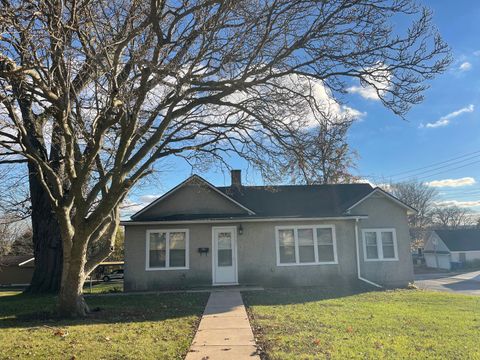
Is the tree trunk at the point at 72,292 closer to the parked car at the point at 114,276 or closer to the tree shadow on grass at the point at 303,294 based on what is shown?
the tree shadow on grass at the point at 303,294

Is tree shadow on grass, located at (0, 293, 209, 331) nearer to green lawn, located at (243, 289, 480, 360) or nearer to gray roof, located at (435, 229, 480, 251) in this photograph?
green lawn, located at (243, 289, 480, 360)

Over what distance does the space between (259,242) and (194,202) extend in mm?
3458

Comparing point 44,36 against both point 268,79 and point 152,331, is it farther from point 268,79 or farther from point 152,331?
point 152,331

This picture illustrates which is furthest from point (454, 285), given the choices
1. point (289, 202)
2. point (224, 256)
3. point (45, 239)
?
point (45, 239)

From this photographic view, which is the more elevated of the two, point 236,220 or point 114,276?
point 236,220

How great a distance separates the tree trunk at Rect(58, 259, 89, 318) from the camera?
9.93 meters

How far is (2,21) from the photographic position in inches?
240

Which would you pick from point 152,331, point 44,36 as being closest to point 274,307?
point 152,331

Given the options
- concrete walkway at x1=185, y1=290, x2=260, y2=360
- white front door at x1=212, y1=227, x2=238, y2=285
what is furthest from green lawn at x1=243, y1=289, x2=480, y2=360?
white front door at x1=212, y1=227, x2=238, y2=285

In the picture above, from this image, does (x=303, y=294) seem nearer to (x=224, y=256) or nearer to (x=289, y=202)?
(x=224, y=256)

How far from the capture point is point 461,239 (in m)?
57.1

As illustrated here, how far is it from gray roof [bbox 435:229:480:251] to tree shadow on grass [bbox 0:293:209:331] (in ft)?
171

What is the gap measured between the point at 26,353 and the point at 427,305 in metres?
10.6

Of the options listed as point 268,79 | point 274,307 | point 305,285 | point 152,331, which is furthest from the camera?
point 305,285
